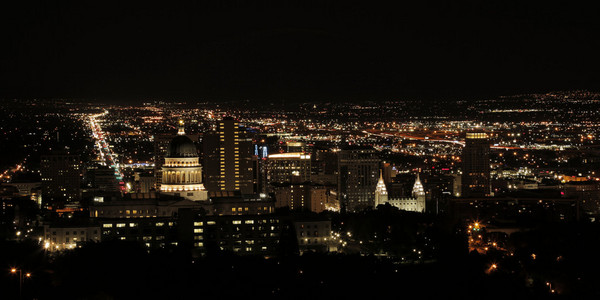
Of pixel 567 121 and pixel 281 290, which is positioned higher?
pixel 567 121

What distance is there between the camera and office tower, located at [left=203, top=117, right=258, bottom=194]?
268ft

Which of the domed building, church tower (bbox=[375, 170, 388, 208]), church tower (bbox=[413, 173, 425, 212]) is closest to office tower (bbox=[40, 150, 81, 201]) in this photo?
the domed building

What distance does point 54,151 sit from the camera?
9162cm

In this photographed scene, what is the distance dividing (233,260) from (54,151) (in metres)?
45.9

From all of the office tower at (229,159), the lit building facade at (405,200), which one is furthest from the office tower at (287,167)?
the lit building facade at (405,200)

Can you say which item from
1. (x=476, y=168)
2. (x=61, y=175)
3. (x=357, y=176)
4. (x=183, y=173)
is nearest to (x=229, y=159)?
(x=357, y=176)

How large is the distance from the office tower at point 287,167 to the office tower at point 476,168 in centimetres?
1202

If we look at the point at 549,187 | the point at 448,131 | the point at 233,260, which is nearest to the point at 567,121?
the point at 448,131

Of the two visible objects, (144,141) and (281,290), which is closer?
(281,290)

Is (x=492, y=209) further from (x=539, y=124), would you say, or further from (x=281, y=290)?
(x=539, y=124)

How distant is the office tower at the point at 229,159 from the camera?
81.8 meters

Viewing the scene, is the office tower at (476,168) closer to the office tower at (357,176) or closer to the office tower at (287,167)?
the office tower at (357,176)

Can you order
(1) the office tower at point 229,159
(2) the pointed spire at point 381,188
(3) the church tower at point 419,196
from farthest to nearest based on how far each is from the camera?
(2) the pointed spire at point 381,188, (3) the church tower at point 419,196, (1) the office tower at point 229,159

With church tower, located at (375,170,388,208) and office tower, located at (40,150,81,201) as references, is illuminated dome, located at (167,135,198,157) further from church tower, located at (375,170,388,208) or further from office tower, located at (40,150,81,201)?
church tower, located at (375,170,388,208)
